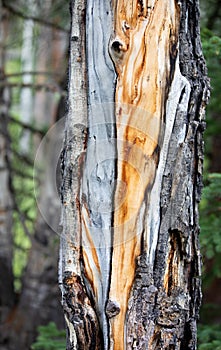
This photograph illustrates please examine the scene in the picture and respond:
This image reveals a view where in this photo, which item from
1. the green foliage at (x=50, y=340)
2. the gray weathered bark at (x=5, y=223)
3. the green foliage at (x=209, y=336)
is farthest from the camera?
the gray weathered bark at (x=5, y=223)

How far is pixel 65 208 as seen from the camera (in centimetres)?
204

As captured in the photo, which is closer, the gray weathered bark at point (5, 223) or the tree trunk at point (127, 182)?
the tree trunk at point (127, 182)

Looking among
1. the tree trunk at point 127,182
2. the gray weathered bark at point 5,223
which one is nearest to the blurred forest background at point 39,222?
the gray weathered bark at point 5,223

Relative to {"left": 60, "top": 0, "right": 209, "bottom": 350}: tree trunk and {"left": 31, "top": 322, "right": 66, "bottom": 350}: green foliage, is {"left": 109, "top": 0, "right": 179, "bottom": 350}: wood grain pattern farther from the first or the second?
{"left": 31, "top": 322, "right": 66, "bottom": 350}: green foliage

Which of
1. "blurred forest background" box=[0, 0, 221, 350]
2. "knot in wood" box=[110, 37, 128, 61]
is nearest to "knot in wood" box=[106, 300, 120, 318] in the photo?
"knot in wood" box=[110, 37, 128, 61]

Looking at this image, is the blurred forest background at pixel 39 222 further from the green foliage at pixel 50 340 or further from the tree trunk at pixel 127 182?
the tree trunk at pixel 127 182

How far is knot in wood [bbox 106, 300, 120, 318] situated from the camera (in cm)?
196

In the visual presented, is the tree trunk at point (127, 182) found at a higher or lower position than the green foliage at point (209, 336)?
higher

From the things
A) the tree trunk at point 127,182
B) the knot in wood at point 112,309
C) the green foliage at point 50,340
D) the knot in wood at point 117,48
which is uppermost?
the knot in wood at point 117,48

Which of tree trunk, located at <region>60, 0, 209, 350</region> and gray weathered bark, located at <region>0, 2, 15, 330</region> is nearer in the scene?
tree trunk, located at <region>60, 0, 209, 350</region>

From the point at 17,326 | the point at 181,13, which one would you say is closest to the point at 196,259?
the point at 181,13

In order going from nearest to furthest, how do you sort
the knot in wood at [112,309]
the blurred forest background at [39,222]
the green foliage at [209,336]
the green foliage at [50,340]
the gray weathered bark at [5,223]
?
the knot in wood at [112,309] < the green foliage at [209,336] < the green foliage at [50,340] < the blurred forest background at [39,222] < the gray weathered bark at [5,223]

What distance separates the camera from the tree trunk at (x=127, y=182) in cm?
198

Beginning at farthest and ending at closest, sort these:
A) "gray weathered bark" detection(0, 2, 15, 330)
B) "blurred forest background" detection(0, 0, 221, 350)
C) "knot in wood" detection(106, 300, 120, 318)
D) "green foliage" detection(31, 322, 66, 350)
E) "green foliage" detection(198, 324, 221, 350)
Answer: "gray weathered bark" detection(0, 2, 15, 330)
"blurred forest background" detection(0, 0, 221, 350)
"green foliage" detection(31, 322, 66, 350)
"green foliage" detection(198, 324, 221, 350)
"knot in wood" detection(106, 300, 120, 318)
